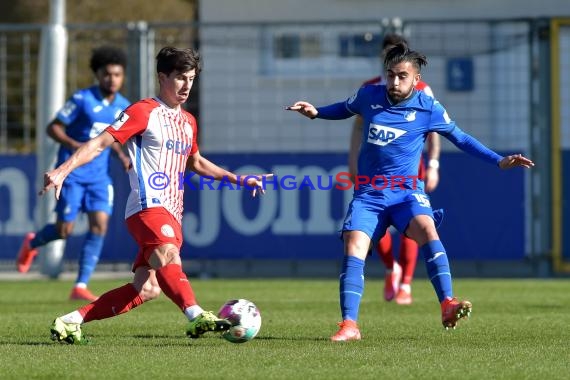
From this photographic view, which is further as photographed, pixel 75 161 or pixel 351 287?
pixel 351 287

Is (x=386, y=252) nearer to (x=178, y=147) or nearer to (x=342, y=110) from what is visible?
(x=342, y=110)

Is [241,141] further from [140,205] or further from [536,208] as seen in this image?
[140,205]

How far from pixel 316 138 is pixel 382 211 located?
811 cm

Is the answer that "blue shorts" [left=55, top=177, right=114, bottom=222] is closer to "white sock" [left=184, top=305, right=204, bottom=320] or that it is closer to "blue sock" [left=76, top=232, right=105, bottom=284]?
"blue sock" [left=76, top=232, right=105, bottom=284]

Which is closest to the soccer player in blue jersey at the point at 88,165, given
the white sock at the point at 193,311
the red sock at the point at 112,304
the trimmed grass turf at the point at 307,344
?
the trimmed grass turf at the point at 307,344

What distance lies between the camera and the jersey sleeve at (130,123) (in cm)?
747

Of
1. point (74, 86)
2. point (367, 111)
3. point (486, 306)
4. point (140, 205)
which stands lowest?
point (486, 306)

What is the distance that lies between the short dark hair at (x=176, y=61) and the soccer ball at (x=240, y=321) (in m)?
1.41

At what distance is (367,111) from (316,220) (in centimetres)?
709

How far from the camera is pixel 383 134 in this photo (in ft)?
26.9

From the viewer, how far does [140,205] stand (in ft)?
24.7

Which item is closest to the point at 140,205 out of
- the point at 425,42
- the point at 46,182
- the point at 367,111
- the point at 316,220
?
the point at 46,182

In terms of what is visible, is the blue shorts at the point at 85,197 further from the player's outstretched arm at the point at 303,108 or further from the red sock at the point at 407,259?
the player's outstretched arm at the point at 303,108

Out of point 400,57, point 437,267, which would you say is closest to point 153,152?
point 400,57
